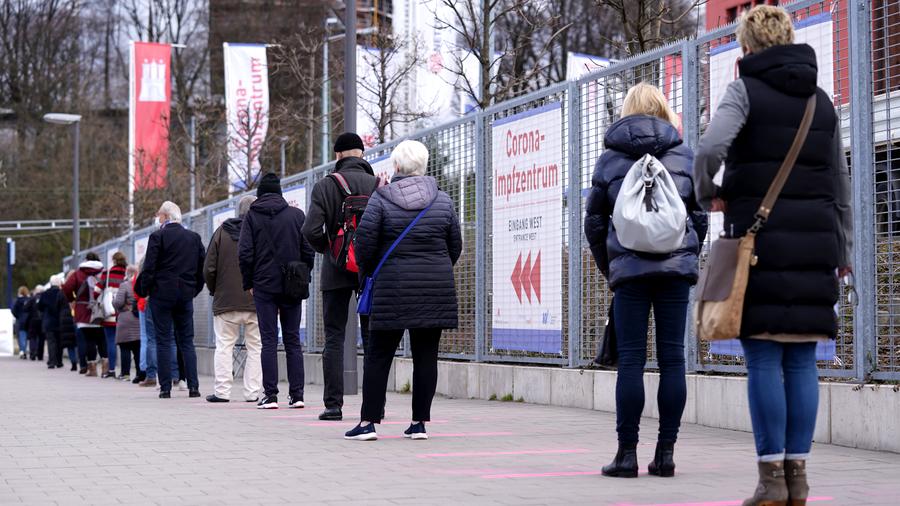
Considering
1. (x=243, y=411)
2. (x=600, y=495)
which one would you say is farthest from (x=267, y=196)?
(x=600, y=495)

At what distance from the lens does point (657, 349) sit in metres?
6.78

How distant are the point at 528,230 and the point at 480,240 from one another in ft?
3.60

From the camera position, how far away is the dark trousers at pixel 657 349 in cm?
678

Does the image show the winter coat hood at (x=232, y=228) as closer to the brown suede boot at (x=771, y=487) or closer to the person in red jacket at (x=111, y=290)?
the person in red jacket at (x=111, y=290)

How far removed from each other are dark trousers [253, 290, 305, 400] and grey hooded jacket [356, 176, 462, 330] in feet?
10.9

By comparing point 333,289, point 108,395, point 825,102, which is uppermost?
point 825,102

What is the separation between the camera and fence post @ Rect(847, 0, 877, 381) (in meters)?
Result: 8.33

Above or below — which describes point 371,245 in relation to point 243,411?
above

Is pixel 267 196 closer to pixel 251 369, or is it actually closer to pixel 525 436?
pixel 251 369

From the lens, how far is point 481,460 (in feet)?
25.6

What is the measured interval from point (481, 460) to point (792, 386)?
8.13 feet

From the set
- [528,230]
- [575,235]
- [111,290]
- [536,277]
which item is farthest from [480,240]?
[111,290]

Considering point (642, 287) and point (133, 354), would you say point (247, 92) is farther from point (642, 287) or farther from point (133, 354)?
point (642, 287)

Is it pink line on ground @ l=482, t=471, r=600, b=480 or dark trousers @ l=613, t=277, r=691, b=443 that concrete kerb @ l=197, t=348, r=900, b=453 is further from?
pink line on ground @ l=482, t=471, r=600, b=480
